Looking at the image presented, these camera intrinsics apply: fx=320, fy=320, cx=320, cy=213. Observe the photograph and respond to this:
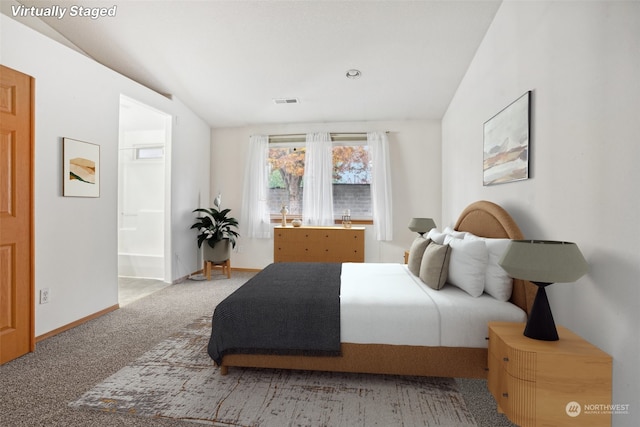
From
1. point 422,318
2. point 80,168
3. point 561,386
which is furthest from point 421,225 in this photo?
point 80,168

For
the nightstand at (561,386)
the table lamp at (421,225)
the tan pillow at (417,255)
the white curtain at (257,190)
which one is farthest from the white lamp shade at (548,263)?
the white curtain at (257,190)

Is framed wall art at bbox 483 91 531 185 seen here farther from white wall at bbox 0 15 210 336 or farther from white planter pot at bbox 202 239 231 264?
white wall at bbox 0 15 210 336

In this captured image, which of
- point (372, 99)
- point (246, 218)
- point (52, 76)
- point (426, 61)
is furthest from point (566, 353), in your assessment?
point (246, 218)

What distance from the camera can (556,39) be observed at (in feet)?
6.20

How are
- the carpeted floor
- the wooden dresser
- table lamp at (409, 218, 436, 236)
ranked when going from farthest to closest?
1. the wooden dresser
2. table lamp at (409, 218, 436, 236)
3. the carpeted floor

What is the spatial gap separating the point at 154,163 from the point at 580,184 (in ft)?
17.4

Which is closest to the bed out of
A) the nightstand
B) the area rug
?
the area rug

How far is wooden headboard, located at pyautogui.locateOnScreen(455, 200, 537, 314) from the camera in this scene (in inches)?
78.7

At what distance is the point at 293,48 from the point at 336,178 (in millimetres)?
2289

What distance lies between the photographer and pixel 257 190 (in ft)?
17.6

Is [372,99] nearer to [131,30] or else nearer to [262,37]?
[262,37]

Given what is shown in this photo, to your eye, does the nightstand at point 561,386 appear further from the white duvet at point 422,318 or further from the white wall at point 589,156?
the white duvet at point 422,318

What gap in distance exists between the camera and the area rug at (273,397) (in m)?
1.76

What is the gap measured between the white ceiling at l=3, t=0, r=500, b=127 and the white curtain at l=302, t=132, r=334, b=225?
59 cm
